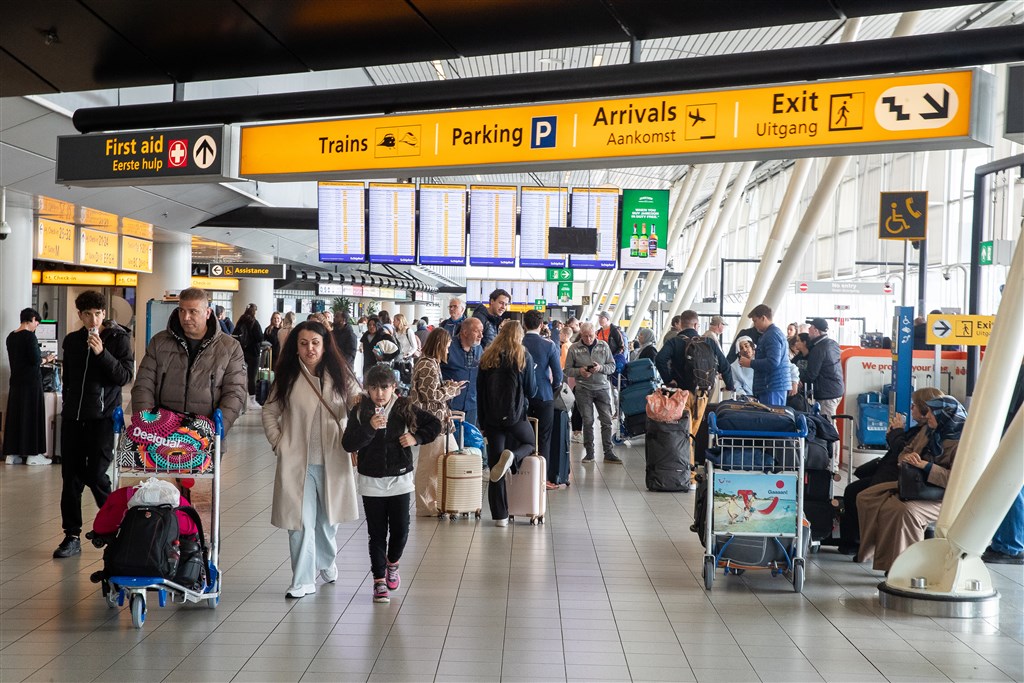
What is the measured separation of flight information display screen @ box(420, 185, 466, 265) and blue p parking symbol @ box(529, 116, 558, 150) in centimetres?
985

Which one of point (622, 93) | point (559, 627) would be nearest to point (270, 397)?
point (559, 627)

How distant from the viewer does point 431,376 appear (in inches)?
312

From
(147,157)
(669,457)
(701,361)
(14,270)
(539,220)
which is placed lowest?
(669,457)

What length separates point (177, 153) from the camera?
6605 mm

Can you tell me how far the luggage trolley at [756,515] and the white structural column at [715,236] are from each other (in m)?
16.2

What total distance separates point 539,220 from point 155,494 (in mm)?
10424

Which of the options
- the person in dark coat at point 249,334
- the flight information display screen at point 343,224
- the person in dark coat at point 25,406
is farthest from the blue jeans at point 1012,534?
the person in dark coat at point 249,334

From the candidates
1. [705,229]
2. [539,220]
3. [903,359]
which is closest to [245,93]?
[539,220]

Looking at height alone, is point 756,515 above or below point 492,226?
below

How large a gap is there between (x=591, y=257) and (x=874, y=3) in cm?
1073

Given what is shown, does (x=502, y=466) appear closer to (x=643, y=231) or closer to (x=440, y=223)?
(x=440, y=223)

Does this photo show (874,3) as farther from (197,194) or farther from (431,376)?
(197,194)

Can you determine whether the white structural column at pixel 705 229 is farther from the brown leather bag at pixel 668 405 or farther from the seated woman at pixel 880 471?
the seated woman at pixel 880 471

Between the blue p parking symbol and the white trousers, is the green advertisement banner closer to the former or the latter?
the white trousers
